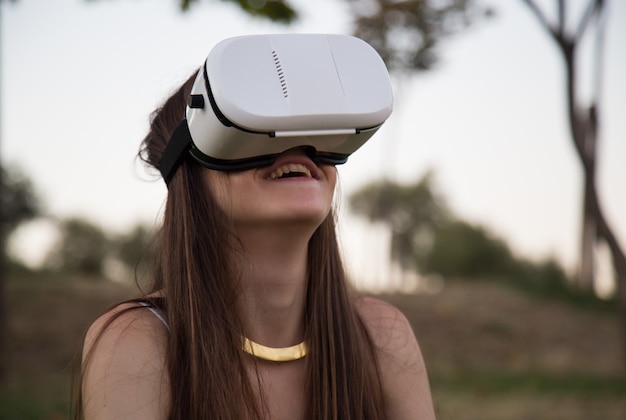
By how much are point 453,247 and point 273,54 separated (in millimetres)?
10976

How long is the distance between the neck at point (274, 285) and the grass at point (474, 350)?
3232mm

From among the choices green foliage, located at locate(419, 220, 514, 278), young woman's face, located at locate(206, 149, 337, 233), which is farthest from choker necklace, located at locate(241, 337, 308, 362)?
green foliage, located at locate(419, 220, 514, 278)

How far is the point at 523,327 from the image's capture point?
26.8 ft

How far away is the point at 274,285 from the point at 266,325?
96mm

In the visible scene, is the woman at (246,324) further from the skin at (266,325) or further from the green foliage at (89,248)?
the green foliage at (89,248)

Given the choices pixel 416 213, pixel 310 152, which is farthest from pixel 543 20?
pixel 416 213

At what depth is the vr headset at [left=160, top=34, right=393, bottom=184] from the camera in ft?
4.77

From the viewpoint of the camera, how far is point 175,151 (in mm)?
1673

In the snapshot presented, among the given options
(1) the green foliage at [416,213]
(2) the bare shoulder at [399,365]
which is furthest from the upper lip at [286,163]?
(1) the green foliage at [416,213]

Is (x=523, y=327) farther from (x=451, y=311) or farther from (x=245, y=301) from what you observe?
(x=245, y=301)

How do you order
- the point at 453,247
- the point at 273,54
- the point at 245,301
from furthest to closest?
the point at 453,247
the point at 245,301
the point at 273,54

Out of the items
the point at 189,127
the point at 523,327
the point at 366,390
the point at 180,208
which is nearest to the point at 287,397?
the point at 366,390

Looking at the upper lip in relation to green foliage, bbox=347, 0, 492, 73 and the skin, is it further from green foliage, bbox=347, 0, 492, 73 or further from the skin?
green foliage, bbox=347, 0, 492, 73

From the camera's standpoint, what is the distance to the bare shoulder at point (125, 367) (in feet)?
4.99
